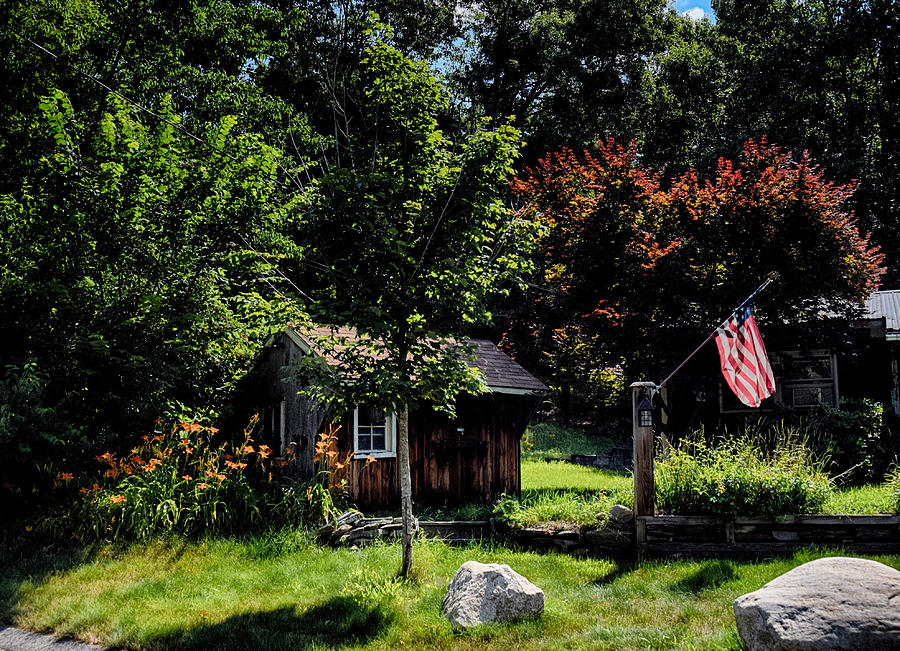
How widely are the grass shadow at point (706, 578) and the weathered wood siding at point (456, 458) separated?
17.7ft

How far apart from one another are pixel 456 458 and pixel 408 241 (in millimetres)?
6101

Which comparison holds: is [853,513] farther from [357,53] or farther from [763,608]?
[357,53]

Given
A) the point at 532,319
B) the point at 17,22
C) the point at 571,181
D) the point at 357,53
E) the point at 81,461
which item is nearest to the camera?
the point at 81,461

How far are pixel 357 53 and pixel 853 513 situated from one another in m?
18.1

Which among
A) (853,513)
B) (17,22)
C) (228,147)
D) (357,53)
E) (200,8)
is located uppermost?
(357,53)

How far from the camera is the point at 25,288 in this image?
9.22 metres

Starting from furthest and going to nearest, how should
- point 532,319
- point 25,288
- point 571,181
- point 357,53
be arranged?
point 357,53 → point 532,319 → point 571,181 → point 25,288

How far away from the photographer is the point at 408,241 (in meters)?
7.12

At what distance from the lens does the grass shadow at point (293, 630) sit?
5641 millimetres

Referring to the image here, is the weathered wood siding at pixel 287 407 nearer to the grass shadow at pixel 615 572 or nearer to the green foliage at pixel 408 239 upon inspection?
the green foliage at pixel 408 239

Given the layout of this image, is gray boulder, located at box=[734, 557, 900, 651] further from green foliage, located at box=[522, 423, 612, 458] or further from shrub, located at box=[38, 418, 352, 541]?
green foliage, located at box=[522, 423, 612, 458]

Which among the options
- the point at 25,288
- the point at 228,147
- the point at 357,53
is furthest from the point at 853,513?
the point at 357,53

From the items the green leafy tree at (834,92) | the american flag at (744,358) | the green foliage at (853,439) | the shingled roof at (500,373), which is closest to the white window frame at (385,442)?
the shingled roof at (500,373)

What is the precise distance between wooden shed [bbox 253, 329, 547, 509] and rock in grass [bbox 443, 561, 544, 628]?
4945 millimetres
